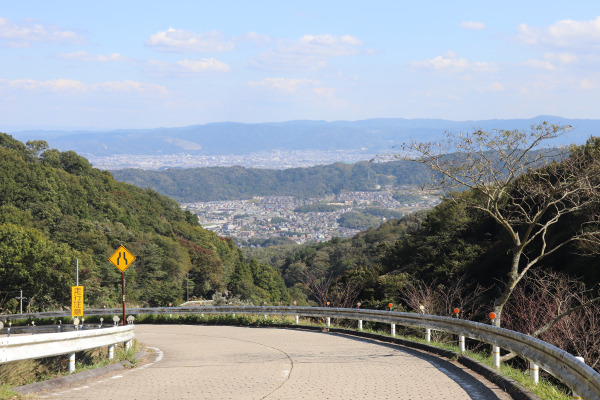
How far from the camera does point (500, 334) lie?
938cm

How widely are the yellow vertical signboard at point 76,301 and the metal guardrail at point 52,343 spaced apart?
496 inches

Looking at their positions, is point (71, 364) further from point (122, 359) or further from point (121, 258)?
point (121, 258)

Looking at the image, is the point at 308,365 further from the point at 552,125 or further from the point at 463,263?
the point at 463,263

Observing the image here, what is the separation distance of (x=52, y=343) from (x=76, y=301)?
1603cm

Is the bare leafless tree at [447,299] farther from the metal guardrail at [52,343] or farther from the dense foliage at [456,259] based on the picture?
the metal guardrail at [52,343]

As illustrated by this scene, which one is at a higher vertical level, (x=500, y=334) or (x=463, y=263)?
(x=500, y=334)

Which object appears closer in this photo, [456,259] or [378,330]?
[378,330]

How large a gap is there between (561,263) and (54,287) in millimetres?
37199

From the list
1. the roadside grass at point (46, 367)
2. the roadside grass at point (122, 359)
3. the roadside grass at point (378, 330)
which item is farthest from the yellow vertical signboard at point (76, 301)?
the roadside grass at point (46, 367)

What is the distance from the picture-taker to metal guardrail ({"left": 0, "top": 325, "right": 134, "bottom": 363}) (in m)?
7.98

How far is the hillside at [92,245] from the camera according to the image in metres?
49.6

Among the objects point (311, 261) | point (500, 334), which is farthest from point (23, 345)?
point (311, 261)

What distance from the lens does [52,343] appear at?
9148 millimetres

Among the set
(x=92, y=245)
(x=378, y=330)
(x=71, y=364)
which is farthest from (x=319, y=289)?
(x=92, y=245)
